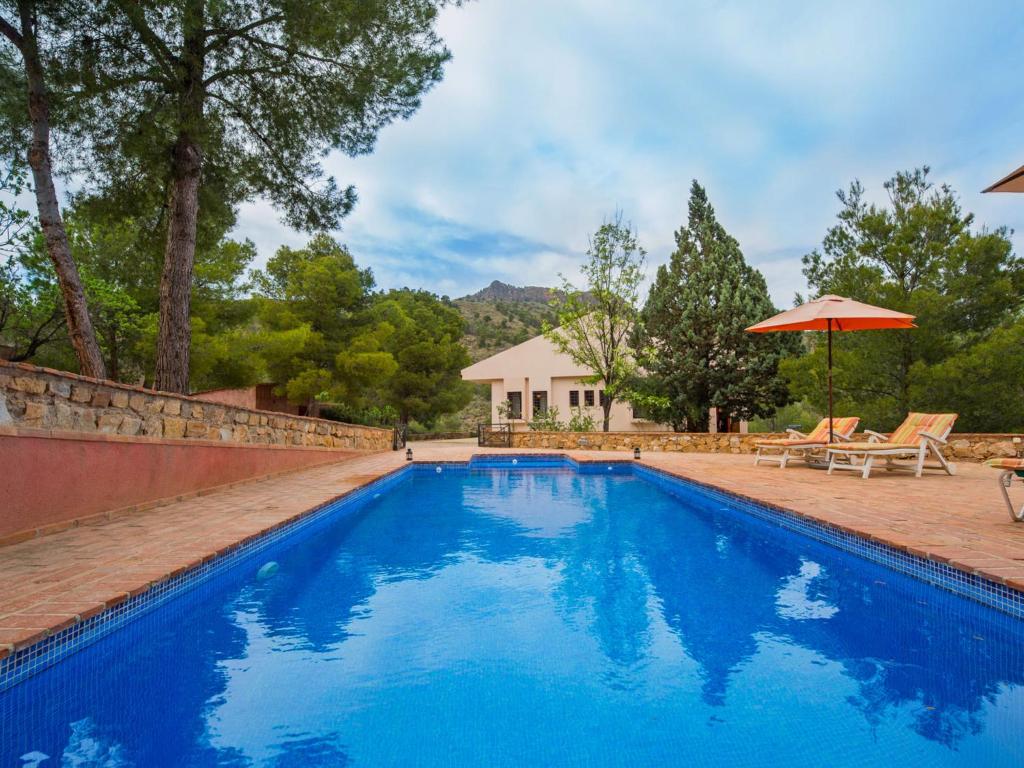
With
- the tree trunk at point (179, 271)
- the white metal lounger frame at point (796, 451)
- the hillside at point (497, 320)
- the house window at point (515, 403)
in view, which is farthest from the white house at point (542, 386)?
the tree trunk at point (179, 271)

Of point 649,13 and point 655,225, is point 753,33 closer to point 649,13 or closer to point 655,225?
point 649,13

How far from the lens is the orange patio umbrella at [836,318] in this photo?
30.1 feet

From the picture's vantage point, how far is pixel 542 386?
24.2m

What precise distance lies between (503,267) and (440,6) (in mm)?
28472

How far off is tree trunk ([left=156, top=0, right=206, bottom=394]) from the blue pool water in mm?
4643

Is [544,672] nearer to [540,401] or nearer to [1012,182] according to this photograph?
[1012,182]

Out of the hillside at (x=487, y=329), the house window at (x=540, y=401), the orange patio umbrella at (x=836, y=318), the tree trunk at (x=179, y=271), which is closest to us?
the tree trunk at (x=179, y=271)

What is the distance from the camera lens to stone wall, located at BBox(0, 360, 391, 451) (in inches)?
184

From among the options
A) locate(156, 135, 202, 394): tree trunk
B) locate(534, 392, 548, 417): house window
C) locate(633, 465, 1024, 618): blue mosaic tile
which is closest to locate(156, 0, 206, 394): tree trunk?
locate(156, 135, 202, 394): tree trunk

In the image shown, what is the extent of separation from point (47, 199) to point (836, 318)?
10.9m

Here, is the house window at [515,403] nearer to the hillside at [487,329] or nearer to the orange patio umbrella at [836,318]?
the hillside at [487,329]

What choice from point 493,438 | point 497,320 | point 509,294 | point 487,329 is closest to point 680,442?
point 493,438

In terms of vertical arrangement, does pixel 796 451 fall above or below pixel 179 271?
below

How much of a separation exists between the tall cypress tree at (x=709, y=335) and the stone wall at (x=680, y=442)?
1.39 meters
